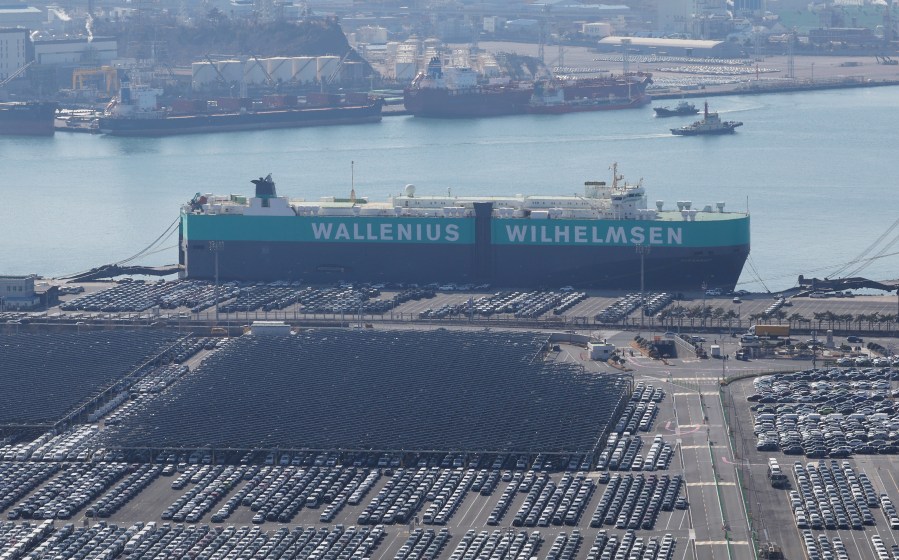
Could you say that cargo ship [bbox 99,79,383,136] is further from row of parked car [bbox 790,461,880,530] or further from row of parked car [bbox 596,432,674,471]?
row of parked car [bbox 790,461,880,530]

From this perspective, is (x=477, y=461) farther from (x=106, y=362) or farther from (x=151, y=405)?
(x=106, y=362)

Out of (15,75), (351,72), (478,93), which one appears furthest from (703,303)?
(351,72)

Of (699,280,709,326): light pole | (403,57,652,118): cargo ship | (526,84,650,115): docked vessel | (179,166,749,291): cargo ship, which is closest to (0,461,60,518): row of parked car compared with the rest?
(179,166,749,291): cargo ship

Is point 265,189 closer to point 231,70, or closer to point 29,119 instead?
point 29,119

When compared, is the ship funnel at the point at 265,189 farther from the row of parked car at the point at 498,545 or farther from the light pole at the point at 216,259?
the row of parked car at the point at 498,545

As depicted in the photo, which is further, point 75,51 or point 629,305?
point 75,51

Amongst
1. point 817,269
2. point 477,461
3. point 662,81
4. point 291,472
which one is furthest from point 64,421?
point 662,81

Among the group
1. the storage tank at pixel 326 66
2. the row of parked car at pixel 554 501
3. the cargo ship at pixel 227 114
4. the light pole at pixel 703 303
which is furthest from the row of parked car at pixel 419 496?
the storage tank at pixel 326 66
